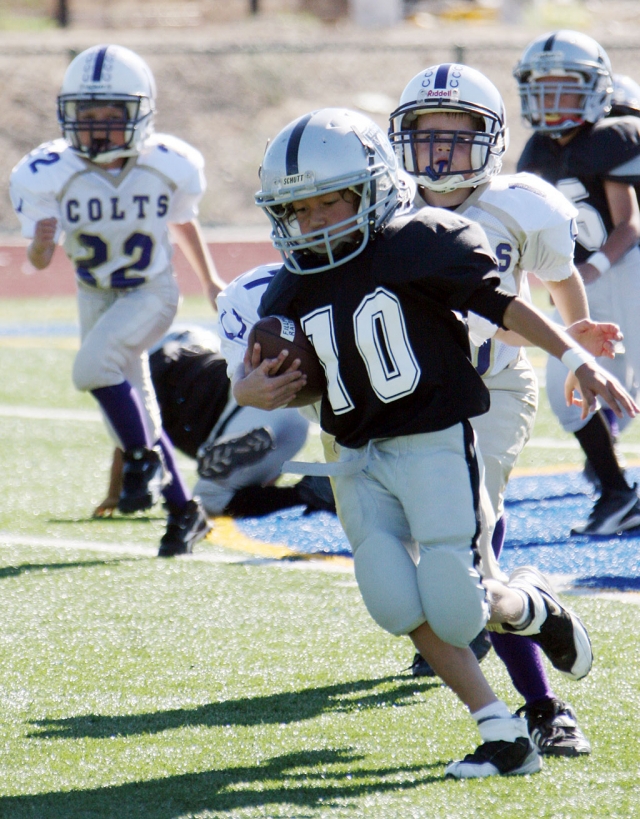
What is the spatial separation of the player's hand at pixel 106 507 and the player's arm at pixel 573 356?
2.89 m

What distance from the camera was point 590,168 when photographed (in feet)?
15.5

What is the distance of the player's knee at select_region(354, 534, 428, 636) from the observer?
251 centimetres

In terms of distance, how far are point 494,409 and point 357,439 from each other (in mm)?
588

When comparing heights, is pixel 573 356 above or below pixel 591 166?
below

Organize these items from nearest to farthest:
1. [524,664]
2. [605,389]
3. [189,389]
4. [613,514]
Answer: [605,389], [524,664], [613,514], [189,389]

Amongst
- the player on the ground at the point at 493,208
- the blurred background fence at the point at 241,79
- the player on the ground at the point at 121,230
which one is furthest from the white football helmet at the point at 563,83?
the blurred background fence at the point at 241,79

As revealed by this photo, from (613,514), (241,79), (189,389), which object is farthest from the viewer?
(241,79)

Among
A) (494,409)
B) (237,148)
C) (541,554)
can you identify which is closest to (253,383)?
(494,409)

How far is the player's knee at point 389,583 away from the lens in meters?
2.51

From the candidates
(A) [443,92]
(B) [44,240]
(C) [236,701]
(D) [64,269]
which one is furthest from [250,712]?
(D) [64,269]

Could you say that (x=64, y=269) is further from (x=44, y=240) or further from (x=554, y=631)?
(x=554, y=631)

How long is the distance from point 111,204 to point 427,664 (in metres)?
2.39

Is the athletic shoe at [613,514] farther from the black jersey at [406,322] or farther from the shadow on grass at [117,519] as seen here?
the black jersey at [406,322]

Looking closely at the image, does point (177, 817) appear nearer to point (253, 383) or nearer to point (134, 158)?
point (253, 383)
